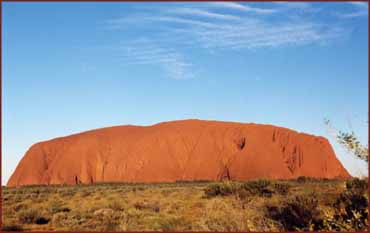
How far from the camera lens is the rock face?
51.7 m

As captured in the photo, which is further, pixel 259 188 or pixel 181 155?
pixel 181 155

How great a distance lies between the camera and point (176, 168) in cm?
5266

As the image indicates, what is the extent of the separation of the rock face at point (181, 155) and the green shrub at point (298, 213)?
41959 mm

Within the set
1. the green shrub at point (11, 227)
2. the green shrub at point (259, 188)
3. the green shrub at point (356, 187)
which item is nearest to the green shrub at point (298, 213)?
the green shrub at point (356, 187)

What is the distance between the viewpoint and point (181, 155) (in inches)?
2133

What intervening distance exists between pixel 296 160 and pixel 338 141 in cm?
5059

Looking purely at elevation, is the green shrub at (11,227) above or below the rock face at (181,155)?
above

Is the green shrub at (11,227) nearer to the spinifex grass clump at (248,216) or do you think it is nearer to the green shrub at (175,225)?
the spinifex grass clump at (248,216)

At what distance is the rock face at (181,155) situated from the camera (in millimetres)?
51719

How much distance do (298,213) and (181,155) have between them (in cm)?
4634

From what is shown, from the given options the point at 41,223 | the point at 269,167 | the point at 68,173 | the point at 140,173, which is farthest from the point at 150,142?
the point at 41,223

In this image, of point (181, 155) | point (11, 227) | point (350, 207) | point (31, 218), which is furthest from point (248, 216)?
point (181, 155)

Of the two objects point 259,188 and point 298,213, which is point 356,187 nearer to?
point 298,213

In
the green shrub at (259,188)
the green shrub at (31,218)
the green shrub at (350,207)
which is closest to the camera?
the green shrub at (350,207)
